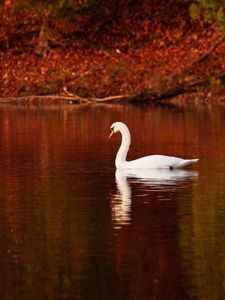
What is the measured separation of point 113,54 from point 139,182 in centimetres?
2151

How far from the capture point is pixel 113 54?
132 feet

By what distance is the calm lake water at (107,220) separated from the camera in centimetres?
1174

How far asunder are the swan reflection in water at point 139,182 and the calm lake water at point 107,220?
0.5 inches

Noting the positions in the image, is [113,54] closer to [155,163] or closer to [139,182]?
[155,163]

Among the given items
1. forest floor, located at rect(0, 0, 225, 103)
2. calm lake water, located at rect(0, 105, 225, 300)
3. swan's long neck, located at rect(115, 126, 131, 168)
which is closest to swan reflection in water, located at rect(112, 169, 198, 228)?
calm lake water, located at rect(0, 105, 225, 300)

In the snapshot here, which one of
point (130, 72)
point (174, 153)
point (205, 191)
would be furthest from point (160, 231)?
point (130, 72)

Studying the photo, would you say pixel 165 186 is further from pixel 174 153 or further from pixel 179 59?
pixel 179 59

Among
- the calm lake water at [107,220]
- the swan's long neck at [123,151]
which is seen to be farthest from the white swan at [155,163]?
the calm lake water at [107,220]

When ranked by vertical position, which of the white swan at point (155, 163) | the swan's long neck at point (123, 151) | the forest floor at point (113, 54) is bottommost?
the white swan at point (155, 163)

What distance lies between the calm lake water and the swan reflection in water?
14 millimetres

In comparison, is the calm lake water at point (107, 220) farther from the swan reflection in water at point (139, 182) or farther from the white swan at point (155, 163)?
the white swan at point (155, 163)

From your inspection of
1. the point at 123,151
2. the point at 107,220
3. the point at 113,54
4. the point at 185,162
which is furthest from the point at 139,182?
the point at 113,54

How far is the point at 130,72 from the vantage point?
125 feet

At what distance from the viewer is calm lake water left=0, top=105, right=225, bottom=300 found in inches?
462
